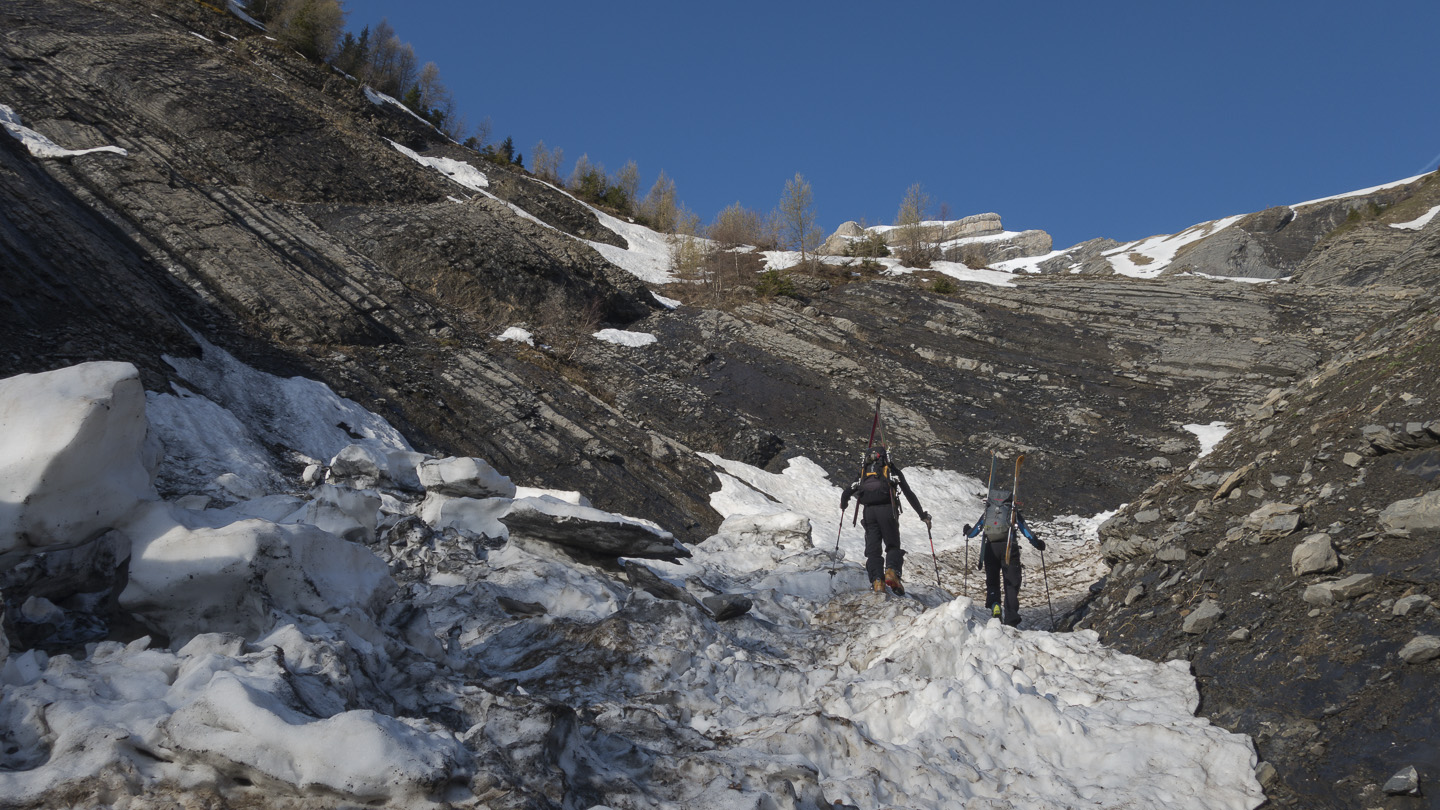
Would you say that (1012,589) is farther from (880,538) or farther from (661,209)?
(661,209)

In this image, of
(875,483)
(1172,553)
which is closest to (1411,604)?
(1172,553)

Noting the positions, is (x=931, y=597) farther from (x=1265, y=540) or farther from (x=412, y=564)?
(x=412, y=564)

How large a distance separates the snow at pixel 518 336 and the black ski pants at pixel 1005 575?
15.4 m

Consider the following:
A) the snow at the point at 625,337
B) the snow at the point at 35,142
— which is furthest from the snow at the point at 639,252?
the snow at the point at 35,142

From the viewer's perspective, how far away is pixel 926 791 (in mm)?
5035

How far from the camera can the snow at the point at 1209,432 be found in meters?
20.3

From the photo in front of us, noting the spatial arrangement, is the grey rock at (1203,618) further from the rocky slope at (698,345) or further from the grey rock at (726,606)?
the grey rock at (726,606)

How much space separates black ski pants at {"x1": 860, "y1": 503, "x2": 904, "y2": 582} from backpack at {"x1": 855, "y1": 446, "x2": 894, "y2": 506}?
9 cm

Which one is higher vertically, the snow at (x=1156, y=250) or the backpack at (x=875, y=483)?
the snow at (x=1156, y=250)

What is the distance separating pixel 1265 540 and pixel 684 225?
141ft

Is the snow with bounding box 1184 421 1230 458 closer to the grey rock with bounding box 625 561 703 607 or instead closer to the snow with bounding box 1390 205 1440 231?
the grey rock with bounding box 625 561 703 607

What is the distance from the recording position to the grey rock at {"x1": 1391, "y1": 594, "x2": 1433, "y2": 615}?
18.9 ft

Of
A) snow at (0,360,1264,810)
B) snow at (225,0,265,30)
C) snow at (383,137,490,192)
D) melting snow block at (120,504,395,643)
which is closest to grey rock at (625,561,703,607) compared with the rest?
snow at (0,360,1264,810)

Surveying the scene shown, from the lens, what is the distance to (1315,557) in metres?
6.88
